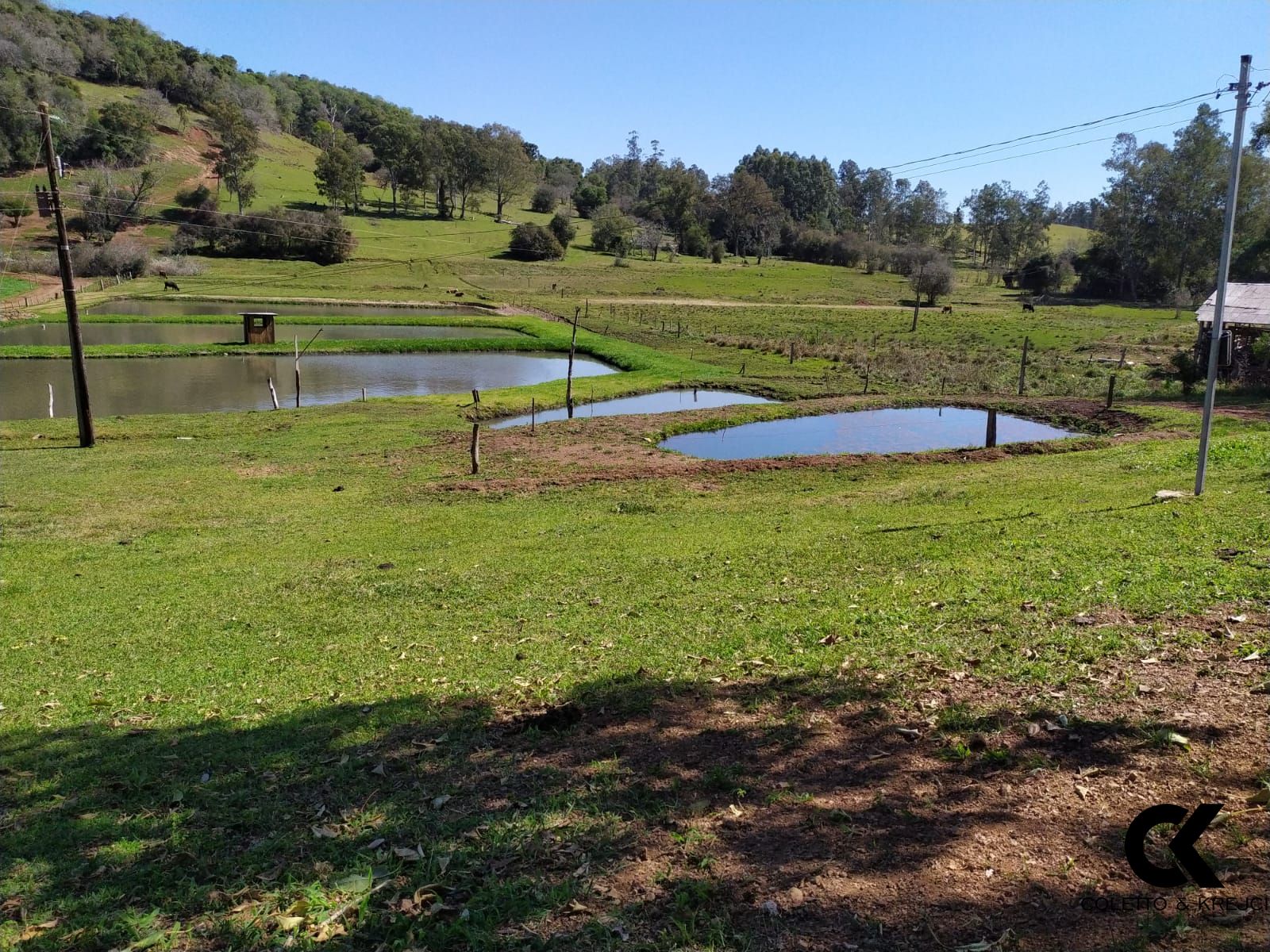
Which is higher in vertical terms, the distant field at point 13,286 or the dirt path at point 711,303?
the distant field at point 13,286

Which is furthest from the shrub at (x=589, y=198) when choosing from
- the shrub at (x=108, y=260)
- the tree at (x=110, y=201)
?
the shrub at (x=108, y=260)

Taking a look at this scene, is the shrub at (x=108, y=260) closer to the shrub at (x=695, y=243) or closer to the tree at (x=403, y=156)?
the tree at (x=403, y=156)

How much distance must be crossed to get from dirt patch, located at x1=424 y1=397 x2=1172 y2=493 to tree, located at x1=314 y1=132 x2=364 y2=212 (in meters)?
117

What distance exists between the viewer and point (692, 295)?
10162cm

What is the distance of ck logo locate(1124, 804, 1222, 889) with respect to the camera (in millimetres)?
4734

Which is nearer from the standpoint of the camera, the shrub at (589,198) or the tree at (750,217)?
the tree at (750,217)

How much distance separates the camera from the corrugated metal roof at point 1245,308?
41312 millimetres

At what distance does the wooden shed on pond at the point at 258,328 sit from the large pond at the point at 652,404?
2879 centimetres

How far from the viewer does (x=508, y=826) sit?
611 centimetres

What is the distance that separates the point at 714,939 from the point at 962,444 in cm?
3127

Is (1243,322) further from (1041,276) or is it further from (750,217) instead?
(750,217)

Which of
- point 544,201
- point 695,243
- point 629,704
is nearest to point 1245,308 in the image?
point 629,704

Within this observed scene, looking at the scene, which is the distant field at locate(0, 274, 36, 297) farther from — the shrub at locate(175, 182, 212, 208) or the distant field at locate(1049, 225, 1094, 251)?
the distant field at locate(1049, 225, 1094, 251)

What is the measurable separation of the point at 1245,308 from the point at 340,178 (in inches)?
5009
